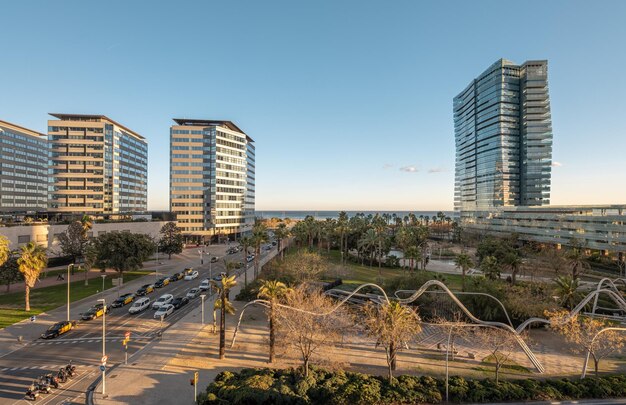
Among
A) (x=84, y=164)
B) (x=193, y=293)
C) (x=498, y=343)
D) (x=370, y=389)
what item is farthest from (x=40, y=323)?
(x=84, y=164)

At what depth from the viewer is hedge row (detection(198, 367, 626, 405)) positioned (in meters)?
23.2

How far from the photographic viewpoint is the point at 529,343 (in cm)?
3809

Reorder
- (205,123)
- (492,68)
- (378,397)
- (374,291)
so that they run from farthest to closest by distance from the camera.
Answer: (492,68)
(205,123)
(374,291)
(378,397)

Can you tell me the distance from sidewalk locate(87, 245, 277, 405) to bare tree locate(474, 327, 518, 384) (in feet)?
79.4

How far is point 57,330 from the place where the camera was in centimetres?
3634

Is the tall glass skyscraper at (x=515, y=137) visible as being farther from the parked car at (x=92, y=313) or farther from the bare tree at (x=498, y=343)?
the parked car at (x=92, y=313)

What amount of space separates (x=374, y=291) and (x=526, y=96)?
513ft

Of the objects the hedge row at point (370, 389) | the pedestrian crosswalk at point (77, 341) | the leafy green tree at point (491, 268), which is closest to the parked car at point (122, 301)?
the pedestrian crosswalk at point (77, 341)

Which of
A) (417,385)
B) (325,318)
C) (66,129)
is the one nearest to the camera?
(417,385)

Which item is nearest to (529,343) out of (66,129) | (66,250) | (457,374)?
(457,374)

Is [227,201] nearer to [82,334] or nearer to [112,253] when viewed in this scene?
[112,253]

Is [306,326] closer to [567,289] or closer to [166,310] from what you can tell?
[166,310]

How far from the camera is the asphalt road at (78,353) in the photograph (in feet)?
82.0

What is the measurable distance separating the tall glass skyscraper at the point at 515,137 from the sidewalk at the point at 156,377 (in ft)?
524
